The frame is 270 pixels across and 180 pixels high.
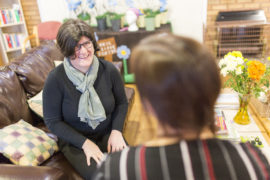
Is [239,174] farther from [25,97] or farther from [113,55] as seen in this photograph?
[113,55]

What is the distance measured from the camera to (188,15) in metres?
3.52

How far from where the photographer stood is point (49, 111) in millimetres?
1369

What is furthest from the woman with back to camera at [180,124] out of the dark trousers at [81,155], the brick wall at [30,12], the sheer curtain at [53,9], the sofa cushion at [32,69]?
the brick wall at [30,12]

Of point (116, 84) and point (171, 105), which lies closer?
point (171, 105)

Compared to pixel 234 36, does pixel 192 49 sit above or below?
above

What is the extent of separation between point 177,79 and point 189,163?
0.68ft

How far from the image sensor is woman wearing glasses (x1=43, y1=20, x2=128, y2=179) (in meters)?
1.32

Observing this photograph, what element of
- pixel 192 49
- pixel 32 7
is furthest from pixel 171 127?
pixel 32 7

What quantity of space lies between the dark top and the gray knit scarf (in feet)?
0.10

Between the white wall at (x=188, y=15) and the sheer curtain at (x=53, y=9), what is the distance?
1.65m

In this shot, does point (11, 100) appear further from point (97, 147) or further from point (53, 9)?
point (53, 9)

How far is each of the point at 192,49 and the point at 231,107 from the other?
1.36 m

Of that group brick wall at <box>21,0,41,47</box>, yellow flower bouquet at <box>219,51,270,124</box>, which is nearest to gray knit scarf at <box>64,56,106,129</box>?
yellow flower bouquet at <box>219,51,270,124</box>

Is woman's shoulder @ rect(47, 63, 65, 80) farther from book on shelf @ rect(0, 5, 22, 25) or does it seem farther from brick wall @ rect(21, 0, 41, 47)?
brick wall @ rect(21, 0, 41, 47)
